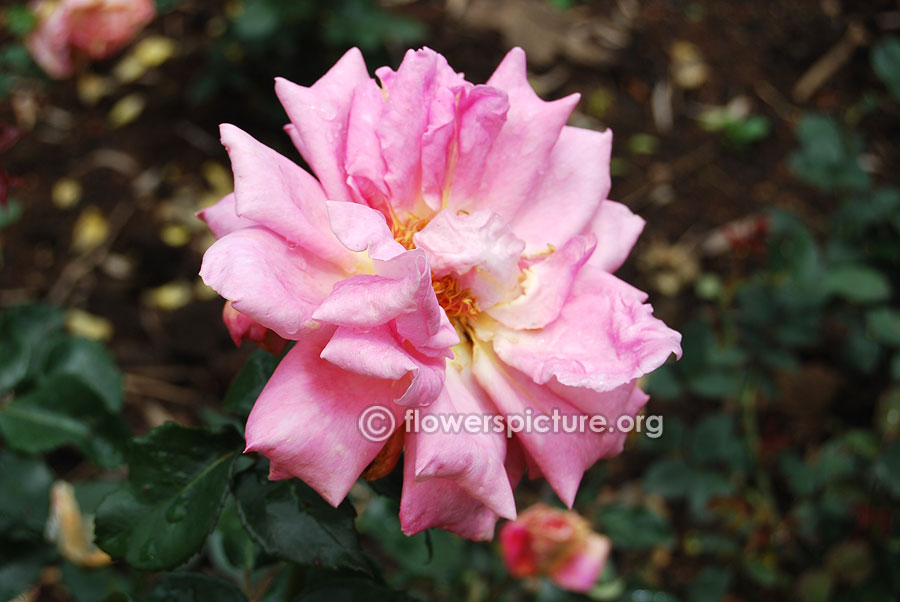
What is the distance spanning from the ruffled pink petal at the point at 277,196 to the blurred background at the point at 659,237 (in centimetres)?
60

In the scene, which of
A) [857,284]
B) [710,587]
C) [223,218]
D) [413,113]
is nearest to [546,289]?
[413,113]

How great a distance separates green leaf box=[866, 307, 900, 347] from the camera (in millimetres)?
1640

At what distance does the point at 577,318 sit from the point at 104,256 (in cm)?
184

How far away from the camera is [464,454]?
0.64 meters

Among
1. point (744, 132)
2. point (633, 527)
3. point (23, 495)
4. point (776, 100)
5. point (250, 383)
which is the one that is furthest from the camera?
point (776, 100)

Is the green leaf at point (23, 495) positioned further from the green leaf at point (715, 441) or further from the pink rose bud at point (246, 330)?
the green leaf at point (715, 441)

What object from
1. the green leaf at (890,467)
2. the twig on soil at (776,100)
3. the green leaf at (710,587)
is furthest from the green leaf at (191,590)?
the twig on soil at (776,100)

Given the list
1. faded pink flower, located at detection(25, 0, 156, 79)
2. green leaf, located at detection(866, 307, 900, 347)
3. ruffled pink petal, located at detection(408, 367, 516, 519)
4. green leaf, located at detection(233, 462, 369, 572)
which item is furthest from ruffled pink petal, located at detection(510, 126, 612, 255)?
faded pink flower, located at detection(25, 0, 156, 79)

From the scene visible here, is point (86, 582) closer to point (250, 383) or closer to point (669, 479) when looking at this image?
point (250, 383)

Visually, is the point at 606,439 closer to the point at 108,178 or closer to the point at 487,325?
the point at 487,325

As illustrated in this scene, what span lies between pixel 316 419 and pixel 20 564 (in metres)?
0.70

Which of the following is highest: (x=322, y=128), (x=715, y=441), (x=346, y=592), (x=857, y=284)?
(x=322, y=128)

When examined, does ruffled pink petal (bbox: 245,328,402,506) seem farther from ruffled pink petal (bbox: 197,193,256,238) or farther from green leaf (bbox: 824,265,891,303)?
green leaf (bbox: 824,265,891,303)

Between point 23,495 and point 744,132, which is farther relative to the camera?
point 744,132
